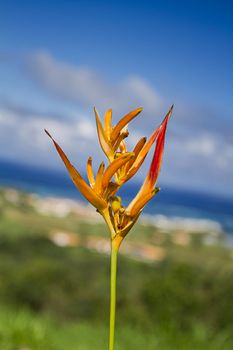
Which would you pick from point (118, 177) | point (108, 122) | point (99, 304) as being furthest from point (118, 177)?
point (99, 304)

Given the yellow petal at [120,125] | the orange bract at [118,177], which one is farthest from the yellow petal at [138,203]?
the yellow petal at [120,125]

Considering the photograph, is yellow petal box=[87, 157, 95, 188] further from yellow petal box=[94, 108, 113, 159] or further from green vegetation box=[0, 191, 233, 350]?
green vegetation box=[0, 191, 233, 350]

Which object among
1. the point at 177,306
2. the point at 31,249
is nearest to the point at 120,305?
the point at 177,306

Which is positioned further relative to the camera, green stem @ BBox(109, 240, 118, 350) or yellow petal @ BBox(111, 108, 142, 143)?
yellow petal @ BBox(111, 108, 142, 143)

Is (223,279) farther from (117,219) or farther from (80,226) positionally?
(80,226)

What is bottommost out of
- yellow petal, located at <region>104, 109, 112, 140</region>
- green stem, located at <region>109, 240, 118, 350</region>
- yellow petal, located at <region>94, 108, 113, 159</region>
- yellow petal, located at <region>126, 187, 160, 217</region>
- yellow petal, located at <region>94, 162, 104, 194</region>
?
green stem, located at <region>109, 240, 118, 350</region>

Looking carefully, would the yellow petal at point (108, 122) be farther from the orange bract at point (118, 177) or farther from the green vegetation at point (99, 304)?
the green vegetation at point (99, 304)

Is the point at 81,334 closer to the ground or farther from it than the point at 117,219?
closer to the ground

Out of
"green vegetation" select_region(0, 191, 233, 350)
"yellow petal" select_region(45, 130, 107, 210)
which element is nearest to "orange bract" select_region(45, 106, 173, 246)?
"yellow petal" select_region(45, 130, 107, 210)
